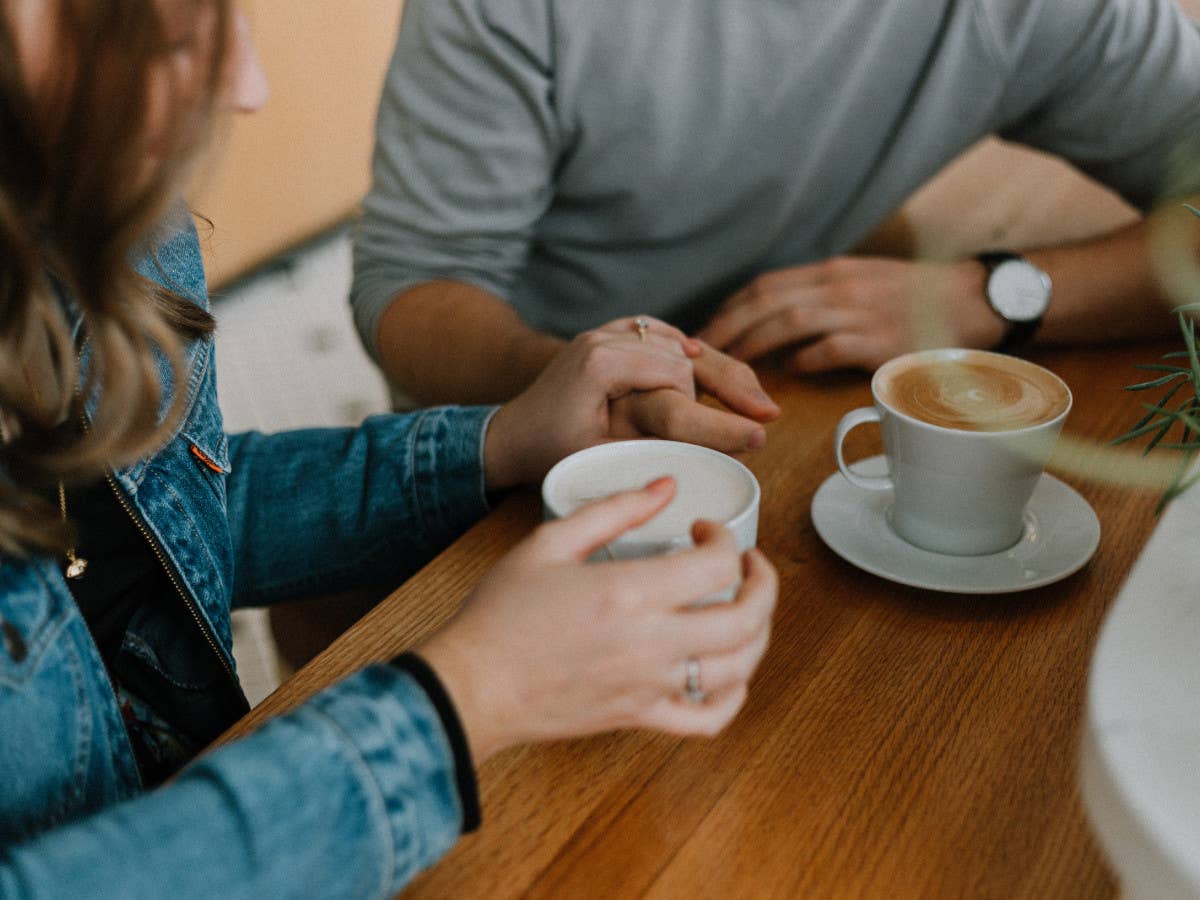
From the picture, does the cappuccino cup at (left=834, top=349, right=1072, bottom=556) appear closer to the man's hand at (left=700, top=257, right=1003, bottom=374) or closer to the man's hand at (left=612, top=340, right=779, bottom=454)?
the man's hand at (left=612, top=340, right=779, bottom=454)

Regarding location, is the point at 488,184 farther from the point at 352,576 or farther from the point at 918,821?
the point at 918,821

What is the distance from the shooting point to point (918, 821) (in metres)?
0.51

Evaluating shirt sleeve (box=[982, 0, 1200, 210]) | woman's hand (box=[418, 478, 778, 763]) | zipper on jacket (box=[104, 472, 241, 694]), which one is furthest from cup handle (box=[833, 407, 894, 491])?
shirt sleeve (box=[982, 0, 1200, 210])

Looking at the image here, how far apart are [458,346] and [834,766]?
0.66 m

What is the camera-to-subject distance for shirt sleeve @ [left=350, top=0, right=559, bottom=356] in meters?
1.12

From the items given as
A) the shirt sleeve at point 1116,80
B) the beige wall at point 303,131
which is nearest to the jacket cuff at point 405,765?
the shirt sleeve at point 1116,80

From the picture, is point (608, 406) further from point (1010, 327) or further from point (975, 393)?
point (1010, 327)

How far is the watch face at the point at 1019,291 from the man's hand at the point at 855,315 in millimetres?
12

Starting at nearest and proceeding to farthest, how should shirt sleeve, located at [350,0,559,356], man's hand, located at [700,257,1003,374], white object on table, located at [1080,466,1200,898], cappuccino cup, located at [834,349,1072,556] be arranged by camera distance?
white object on table, located at [1080,466,1200,898], cappuccino cup, located at [834,349,1072,556], man's hand, located at [700,257,1003,374], shirt sleeve, located at [350,0,559,356]

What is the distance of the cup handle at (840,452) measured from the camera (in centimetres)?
72

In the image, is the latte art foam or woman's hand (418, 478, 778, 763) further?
the latte art foam

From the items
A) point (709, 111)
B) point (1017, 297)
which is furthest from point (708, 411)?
point (709, 111)

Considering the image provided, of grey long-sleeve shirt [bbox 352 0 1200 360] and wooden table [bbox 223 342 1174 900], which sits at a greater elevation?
grey long-sleeve shirt [bbox 352 0 1200 360]

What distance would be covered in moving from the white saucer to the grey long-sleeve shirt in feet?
1.93
